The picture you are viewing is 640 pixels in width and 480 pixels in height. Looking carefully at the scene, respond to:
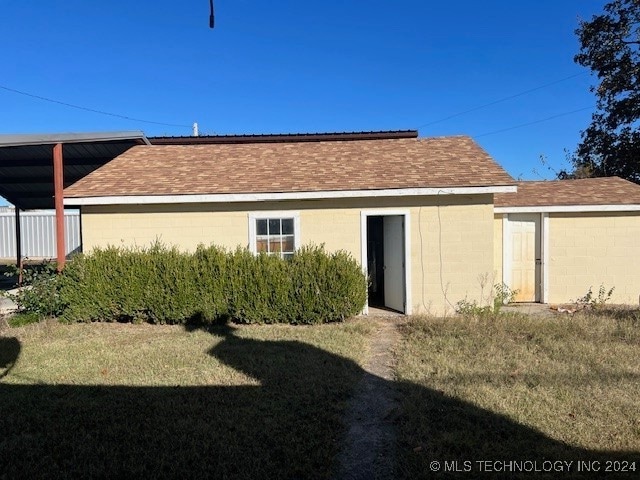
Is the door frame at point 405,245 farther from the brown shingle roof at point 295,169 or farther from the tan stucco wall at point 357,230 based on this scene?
the brown shingle roof at point 295,169

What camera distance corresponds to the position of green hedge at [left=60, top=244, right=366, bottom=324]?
8.47 meters

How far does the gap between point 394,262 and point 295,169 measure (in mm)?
3079

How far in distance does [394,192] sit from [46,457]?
7.06 meters

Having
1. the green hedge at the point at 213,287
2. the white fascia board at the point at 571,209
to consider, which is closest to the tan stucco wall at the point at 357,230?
the green hedge at the point at 213,287

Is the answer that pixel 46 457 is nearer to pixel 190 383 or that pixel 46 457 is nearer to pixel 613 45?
pixel 190 383

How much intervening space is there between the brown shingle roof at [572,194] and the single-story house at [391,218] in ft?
0.28

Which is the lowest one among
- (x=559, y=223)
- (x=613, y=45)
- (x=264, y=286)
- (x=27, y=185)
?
(x=264, y=286)

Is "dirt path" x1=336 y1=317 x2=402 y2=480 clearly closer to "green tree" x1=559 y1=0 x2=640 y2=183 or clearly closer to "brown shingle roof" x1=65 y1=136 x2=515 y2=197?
"brown shingle roof" x1=65 y1=136 x2=515 y2=197

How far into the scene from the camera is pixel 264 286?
847cm

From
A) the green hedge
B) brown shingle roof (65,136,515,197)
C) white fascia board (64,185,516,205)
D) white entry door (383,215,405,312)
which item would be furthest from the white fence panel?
white entry door (383,215,405,312)

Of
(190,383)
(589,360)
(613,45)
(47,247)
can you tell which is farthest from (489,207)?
(47,247)

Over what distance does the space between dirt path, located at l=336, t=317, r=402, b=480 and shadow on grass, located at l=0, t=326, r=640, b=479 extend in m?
0.12

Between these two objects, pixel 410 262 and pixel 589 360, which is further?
pixel 410 262

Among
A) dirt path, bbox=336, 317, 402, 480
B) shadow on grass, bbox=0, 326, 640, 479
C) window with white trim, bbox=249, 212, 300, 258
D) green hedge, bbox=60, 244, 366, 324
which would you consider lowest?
dirt path, bbox=336, 317, 402, 480
